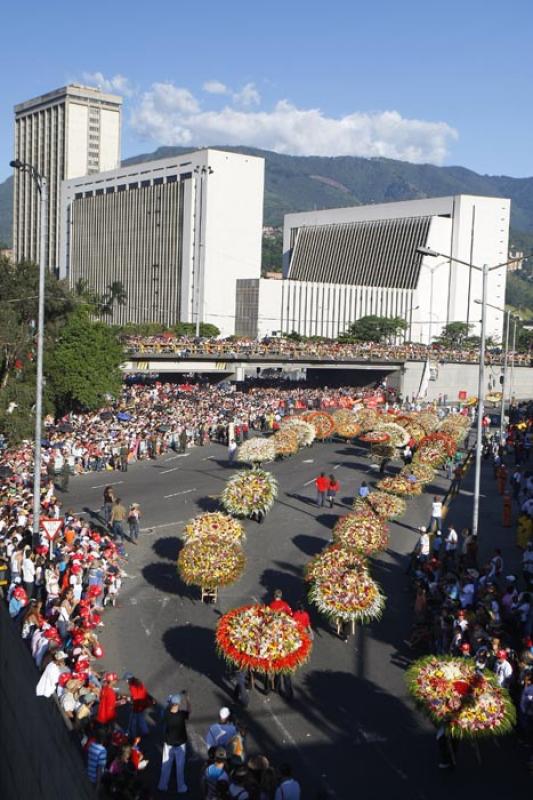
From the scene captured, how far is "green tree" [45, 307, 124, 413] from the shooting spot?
45531 millimetres

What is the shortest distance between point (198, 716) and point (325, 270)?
5553 inches

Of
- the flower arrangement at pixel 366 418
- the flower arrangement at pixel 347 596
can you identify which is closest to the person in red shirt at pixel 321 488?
the flower arrangement at pixel 347 596

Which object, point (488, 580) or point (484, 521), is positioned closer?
point (488, 580)

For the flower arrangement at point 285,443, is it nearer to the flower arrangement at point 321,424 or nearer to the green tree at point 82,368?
the flower arrangement at point 321,424

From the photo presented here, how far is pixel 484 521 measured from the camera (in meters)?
27.2

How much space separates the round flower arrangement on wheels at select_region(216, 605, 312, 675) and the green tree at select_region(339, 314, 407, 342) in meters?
94.3

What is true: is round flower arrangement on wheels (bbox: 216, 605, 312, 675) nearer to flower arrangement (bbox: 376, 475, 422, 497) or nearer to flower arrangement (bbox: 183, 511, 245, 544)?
flower arrangement (bbox: 183, 511, 245, 544)

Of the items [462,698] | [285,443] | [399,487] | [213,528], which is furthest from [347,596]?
[285,443]

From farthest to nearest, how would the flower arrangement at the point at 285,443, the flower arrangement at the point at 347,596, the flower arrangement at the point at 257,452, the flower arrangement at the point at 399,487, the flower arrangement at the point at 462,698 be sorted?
the flower arrangement at the point at 285,443 < the flower arrangement at the point at 257,452 < the flower arrangement at the point at 399,487 < the flower arrangement at the point at 347,596 < the flower arrangement at the point at 462,698

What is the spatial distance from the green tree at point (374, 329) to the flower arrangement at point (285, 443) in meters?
70.9

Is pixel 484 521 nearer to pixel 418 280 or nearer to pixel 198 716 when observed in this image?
pixel 198 716

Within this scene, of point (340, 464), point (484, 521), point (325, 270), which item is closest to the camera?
point (484, 521)

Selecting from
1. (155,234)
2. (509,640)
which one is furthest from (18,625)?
(155,234)

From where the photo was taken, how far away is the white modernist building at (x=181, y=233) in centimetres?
12262
